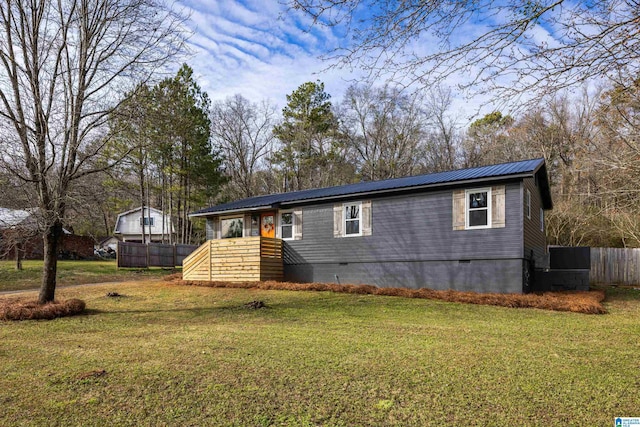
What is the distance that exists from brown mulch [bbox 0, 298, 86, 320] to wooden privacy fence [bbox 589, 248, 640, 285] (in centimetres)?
1867

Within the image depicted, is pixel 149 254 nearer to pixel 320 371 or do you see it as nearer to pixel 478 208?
pixel 478 208

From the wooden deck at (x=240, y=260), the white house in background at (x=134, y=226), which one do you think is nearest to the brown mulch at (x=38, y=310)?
the wooden deck at (x=240, y=260)

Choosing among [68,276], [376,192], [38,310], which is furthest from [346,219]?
[68,276]

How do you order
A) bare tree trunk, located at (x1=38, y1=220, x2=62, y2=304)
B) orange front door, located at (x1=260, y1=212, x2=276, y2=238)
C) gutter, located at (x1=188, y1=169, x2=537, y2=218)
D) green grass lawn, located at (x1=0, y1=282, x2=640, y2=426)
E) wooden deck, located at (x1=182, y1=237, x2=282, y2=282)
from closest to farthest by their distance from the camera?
1. green grass lawn, located at (x1=0, y1=282, x2=640, y2=426)
2. bare tree trunk, located at (x1=38, y1=220, x2=62, y2=304)
3. gutter, located at (x1=188, y1=169, x2=537, y2=218)
4. wooden deck, located at (x1=182, y1=237, x2=282, y2=282)
5. orange front door, located at (x1=260, y1=212, x2=276, y2=238)

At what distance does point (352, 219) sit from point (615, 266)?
11128mm

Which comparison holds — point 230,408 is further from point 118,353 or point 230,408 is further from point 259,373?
point 118,353

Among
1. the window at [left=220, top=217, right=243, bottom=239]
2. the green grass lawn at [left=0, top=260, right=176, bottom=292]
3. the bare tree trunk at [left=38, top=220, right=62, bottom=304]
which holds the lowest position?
the green grass lawn at [left=0, top=260, right=176, bottom=292]

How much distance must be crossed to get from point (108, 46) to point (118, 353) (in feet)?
25.4

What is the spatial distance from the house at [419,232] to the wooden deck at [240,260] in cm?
7

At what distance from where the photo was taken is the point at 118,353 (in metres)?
5.56

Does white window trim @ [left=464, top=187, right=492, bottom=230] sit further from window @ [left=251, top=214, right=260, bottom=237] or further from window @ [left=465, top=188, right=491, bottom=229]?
window @ [left=251, top=214, right=260, bottom=237]

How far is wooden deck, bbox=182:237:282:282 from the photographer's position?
52.5 ft

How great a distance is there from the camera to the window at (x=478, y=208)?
41.3 ft

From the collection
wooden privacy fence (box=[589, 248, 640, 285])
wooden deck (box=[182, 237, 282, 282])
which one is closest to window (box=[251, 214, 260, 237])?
wooden deck (box=[182, 237, 282, 282])
